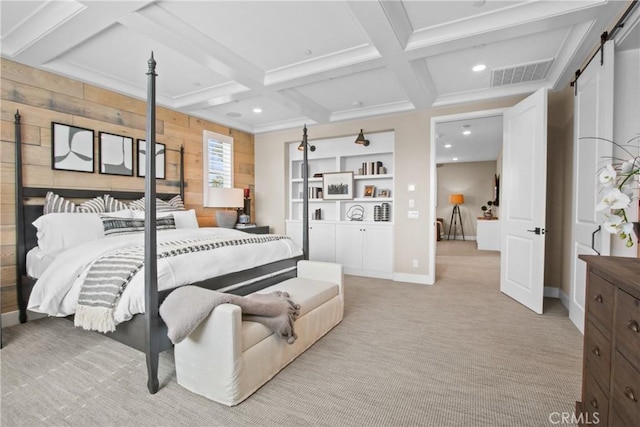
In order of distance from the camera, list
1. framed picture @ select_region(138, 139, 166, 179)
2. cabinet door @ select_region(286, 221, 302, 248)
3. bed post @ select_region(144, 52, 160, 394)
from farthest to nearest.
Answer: cabinet door @ select_region(286, 221, 302, 248) → framed picture @ select_region(138, 139, 166, 179) → bed post @ select_region(144, 52, 160, 394)

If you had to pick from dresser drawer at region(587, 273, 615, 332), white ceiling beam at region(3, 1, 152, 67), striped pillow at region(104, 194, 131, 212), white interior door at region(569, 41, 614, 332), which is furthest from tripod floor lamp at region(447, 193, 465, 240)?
white ceiling beam at region(3, 1, 152, 67)

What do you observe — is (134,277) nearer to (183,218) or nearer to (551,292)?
(183,218)

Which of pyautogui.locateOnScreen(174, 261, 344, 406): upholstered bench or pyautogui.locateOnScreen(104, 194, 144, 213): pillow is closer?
pyautogui.locateOnScreen(174, 261, 344, 406): upholstered bench

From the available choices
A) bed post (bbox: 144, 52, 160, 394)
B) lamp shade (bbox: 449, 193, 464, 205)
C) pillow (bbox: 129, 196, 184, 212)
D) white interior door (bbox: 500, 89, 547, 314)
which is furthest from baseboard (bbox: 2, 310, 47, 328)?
lamp shade (bbox: 449, 193, 464, 205)

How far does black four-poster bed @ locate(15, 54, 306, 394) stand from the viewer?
1.82 metres

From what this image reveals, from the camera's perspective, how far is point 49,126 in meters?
3.17

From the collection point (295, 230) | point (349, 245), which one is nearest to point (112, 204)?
point (295, 230)

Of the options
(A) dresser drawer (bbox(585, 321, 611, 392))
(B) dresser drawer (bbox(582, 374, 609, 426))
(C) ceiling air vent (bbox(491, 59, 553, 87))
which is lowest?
(B) dresser drawer (bbox(582, 374, 609, 426))

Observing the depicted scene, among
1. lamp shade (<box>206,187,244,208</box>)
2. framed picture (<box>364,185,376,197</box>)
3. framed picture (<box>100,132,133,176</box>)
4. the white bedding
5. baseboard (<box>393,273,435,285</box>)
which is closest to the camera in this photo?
the white bedding

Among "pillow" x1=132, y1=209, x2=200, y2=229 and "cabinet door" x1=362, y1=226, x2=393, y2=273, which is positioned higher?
"pillow" x1=132, y1=209, x2=200, y2=229

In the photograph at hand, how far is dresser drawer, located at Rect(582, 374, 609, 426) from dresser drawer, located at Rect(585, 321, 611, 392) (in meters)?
0.04

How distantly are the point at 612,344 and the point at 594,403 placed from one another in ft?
1.24

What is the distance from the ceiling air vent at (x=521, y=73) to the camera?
10.7 ft

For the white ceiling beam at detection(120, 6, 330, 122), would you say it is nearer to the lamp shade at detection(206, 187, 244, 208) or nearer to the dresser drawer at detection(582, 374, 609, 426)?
the lamp shade at detection(206, 187, 244, 208)
